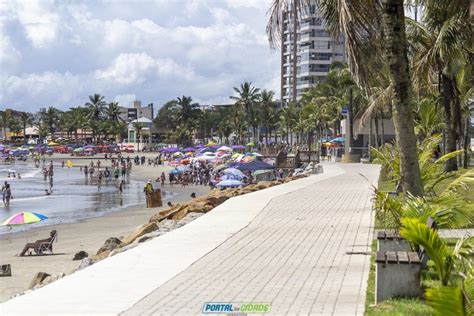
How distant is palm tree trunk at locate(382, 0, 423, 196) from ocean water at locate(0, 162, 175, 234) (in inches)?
791

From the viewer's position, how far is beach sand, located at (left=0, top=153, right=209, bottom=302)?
54.1 feet

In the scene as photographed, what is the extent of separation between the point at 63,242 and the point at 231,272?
1644cm

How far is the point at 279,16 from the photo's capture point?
12273 millimetres

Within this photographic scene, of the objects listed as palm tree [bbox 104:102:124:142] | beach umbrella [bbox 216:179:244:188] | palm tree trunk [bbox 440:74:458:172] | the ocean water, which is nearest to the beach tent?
the ocean water

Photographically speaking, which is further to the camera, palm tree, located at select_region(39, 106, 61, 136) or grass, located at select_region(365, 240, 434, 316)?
palm tree, located at select_region(39, 106, 61, 136)

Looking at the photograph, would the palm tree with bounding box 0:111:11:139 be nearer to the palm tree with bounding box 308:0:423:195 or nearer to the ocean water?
the ocean water

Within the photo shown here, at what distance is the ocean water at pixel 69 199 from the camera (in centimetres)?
3703

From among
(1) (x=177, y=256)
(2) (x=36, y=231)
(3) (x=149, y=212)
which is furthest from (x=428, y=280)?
(3) (x=149, y=212)

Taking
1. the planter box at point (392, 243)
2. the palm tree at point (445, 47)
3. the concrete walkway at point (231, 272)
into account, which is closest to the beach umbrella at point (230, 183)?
the palm tree at point (445, 47)

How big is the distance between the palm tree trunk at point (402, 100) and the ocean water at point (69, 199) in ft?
66.0

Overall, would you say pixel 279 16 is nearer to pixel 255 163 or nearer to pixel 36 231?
pixel 36 231

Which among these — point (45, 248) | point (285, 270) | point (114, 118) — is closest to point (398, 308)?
point (285, 270)

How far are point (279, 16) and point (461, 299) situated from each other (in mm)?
8132

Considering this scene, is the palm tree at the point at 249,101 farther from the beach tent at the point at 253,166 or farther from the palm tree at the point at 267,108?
the beach tent at the point at 253,166
